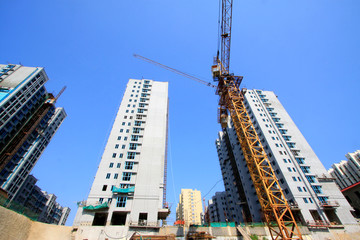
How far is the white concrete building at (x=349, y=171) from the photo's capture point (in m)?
79.6

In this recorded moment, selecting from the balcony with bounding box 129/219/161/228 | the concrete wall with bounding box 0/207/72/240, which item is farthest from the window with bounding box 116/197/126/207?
the concrete wall with bounding box 0/207/72/240

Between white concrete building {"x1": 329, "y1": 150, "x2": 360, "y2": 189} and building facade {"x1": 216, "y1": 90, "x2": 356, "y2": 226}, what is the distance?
44.7 meters

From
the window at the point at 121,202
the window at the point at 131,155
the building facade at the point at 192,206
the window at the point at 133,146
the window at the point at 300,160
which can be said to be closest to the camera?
the window at the point at 121,202

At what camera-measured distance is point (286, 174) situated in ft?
157

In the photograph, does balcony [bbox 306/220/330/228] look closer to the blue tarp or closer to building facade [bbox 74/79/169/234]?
building facade [bbox 74/79/169/234]

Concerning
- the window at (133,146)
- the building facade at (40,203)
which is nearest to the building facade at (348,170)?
the window at (133,146)

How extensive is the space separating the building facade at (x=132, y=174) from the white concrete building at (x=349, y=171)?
89.8m

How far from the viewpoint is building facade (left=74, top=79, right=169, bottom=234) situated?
3509 cm

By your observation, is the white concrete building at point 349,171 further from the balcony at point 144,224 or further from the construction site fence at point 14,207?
the construction site fence at point 14,207

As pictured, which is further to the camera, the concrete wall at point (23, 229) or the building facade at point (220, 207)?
the building facade at point (220, 207)

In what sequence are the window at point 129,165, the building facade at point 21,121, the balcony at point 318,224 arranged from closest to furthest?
the balcony at point 318,224 → the window at point 129,165 → the building facade at point 21,121

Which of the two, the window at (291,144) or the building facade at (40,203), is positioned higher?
the window at (291,144)

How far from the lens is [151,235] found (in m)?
31.4

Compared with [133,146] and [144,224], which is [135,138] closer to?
[133,146]
